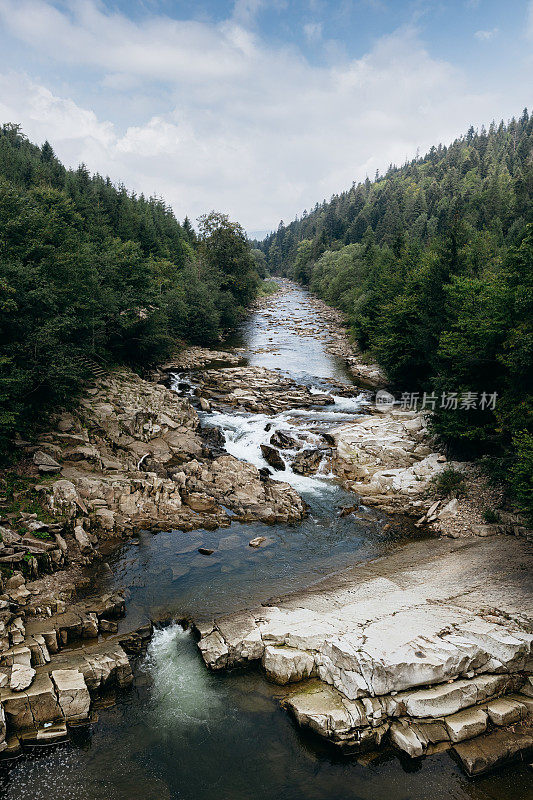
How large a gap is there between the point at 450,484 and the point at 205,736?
46.4 feet

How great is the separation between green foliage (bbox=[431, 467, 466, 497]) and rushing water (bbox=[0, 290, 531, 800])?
4.85 metres

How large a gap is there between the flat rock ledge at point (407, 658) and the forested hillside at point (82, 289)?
12145mm

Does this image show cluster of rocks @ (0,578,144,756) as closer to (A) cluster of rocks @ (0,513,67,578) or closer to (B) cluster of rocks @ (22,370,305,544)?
(A) cluster of rocks @ (0,513,67,578)

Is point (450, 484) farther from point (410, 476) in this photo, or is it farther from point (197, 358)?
point (197, 358)

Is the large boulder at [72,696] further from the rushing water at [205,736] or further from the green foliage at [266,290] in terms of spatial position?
the green foliage at [266,290]

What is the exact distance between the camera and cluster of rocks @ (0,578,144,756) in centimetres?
908

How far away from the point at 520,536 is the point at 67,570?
51.5ft

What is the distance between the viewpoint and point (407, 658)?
32.5 feet

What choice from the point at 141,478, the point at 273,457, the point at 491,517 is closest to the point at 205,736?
the point at 141,478

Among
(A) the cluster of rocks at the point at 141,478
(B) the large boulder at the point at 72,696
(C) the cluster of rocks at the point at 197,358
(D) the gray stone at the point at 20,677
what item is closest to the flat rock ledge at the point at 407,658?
(B) the large boulder at the point at 72,696

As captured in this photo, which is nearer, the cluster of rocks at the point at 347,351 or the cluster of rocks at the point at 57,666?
the cluster of rocks at the point at 57,666

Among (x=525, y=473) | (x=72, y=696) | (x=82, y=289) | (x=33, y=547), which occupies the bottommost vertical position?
(x=72, y=696)

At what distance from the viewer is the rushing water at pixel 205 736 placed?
8.48m

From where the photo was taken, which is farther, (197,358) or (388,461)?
(197,358)
